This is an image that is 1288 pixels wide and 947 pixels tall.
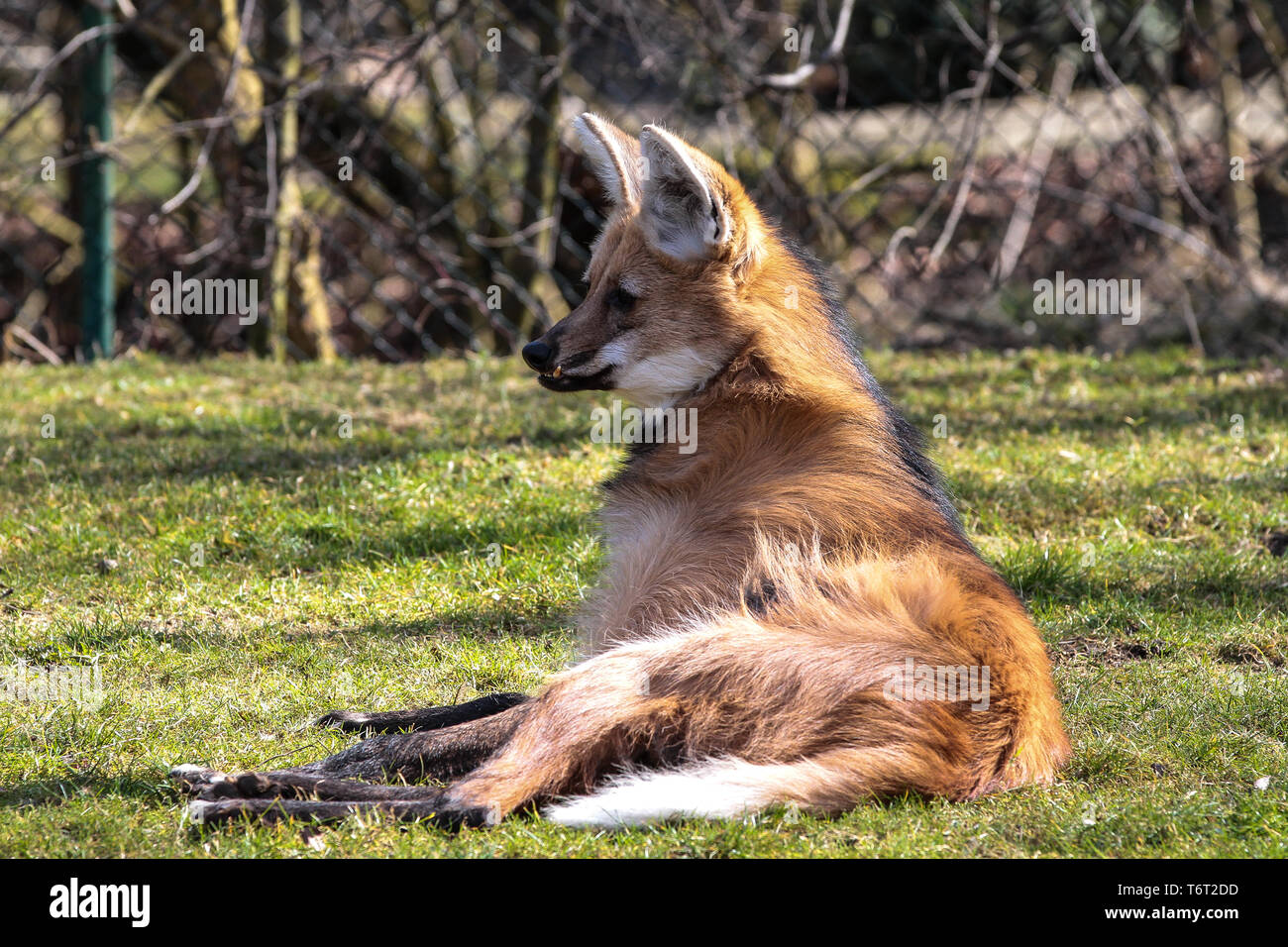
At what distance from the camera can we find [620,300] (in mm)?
3527

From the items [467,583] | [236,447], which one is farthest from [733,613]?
[236,447]

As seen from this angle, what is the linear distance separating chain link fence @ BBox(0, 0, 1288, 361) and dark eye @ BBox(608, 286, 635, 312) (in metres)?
3.83

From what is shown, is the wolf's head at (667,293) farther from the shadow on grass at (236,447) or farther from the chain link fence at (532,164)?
the chain link fence at (532,164)

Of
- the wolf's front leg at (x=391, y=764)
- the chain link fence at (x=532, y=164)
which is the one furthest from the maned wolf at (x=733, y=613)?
the chain link fence at (x=532, y=164)

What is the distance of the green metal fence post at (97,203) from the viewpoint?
7.67 metres

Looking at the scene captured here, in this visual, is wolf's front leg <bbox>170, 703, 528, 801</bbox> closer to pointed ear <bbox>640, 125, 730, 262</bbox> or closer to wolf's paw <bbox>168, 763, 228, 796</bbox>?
wolf's paw <bbox>168, 763, 228, 796</bbox>

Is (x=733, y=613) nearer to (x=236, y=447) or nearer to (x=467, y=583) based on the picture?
(x=467, y=583)

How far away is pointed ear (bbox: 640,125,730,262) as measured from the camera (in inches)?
130

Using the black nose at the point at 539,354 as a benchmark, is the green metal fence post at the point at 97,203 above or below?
above

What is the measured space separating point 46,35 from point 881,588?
7.90 metres

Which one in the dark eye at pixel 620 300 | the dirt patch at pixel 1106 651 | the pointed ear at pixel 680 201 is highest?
the pointed ear at pixel 680 201

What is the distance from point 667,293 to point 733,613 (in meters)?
1.00

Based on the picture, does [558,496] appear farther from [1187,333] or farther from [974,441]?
[1187,333]

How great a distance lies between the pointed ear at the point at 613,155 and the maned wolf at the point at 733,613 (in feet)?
0.12
